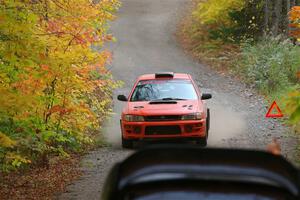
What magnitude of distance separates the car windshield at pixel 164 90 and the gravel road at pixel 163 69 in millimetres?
1383

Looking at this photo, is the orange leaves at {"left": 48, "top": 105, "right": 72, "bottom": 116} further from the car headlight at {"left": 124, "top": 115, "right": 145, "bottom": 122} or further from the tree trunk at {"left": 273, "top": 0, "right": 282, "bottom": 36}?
the tree trunk at {"left": 273, "top": 0, "right": 282, "bottom": 36}

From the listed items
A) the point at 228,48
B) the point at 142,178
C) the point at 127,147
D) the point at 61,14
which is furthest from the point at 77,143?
the point at 228,48

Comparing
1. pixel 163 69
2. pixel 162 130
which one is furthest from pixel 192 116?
pixel 163 69

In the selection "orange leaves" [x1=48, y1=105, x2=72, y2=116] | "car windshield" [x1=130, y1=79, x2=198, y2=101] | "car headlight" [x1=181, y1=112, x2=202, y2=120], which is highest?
"orange leaves" [x1=48, y1=105, x2=72, y2=116]

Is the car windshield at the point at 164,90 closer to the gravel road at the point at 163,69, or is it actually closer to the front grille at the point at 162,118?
the front grille at the point at 162,118

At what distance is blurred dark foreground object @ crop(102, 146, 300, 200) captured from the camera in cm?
319

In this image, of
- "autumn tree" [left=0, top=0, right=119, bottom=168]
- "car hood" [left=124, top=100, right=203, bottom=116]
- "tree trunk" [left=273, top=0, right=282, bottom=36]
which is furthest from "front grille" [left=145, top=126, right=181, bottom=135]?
"tree trunk" [left=273, top=0, right=282, bottom=36]

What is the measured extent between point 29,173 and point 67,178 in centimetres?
95

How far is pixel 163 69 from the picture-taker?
29.4 meters

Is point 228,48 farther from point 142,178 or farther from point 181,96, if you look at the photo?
point 142,178

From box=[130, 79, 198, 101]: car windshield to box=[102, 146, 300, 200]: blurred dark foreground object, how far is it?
32.9ft

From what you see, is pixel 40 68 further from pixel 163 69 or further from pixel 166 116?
pixel 163 69

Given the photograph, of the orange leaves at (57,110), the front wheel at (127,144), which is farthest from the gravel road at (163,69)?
the orange leaves at (57,110)

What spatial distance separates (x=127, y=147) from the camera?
535 inches
